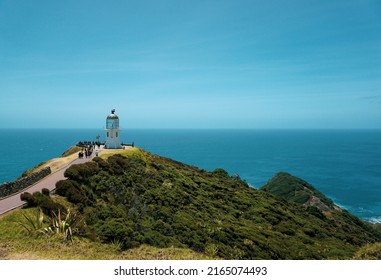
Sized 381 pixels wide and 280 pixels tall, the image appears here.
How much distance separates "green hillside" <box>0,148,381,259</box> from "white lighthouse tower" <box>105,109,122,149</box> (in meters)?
6.79

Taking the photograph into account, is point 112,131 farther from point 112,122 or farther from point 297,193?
point 297,193

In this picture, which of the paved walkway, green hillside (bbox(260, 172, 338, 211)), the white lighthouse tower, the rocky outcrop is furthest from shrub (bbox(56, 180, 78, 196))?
green hillside (bbox(260, 172, 338, 211))

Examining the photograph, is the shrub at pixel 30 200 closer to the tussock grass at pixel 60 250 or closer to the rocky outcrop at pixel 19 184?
the tussock grass at pixel 60 250

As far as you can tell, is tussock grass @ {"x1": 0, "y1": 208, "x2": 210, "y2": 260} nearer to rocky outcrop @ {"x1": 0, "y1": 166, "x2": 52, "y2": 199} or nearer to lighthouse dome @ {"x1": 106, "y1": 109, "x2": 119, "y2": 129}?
rocky outcrop @ {"x1": 0, "y1": 166, "x2": 52, "y2": 199}

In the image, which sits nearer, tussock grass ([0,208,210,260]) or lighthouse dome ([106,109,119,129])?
tussock grass ([0,208,210,260])

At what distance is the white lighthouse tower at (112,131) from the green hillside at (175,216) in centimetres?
679

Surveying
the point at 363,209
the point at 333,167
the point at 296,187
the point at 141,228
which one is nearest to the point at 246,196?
the point at 141,228

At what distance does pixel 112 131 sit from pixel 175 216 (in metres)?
23.6

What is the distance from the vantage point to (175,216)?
66.7 feet

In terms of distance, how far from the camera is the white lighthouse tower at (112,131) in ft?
133

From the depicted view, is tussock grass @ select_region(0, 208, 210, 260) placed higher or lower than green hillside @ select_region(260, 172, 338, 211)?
higher

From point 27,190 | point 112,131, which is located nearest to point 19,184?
point 27,190

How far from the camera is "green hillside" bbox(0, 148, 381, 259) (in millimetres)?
14940
